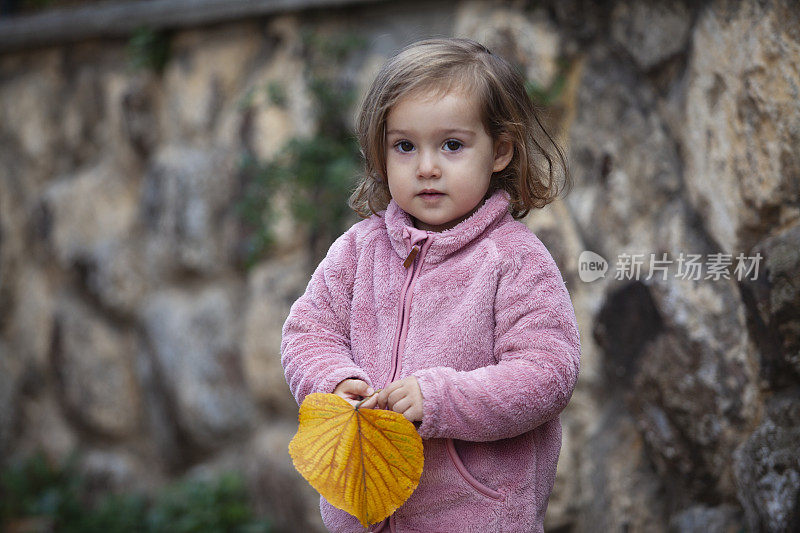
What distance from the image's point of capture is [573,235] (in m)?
2.60

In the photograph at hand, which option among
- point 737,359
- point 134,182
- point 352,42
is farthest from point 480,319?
point 134,182

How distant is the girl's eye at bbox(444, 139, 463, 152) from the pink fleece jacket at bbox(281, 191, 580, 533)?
13 cm

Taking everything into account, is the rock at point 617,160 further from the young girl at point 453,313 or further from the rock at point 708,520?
the young girl at point 453,313

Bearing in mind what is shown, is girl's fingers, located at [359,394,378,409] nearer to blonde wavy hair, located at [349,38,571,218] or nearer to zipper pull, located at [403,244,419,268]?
zipper pull, located at [403,244,419,268]

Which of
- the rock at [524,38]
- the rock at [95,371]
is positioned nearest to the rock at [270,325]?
the rock at [95,371]

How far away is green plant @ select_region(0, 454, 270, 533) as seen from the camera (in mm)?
3541

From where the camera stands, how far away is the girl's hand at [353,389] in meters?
1.50

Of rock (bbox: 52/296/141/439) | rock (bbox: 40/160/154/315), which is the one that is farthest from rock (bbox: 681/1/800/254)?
rock (bbox: 52/296/141/439)

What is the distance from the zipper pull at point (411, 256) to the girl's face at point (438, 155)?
6 cm

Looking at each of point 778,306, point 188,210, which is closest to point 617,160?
point 778,306

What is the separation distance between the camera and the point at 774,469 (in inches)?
75.5

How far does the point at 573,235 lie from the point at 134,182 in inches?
96.9

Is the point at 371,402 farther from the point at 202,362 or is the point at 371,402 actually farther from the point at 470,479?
the point at 202,362

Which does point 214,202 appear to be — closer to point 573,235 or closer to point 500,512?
point 573,235
